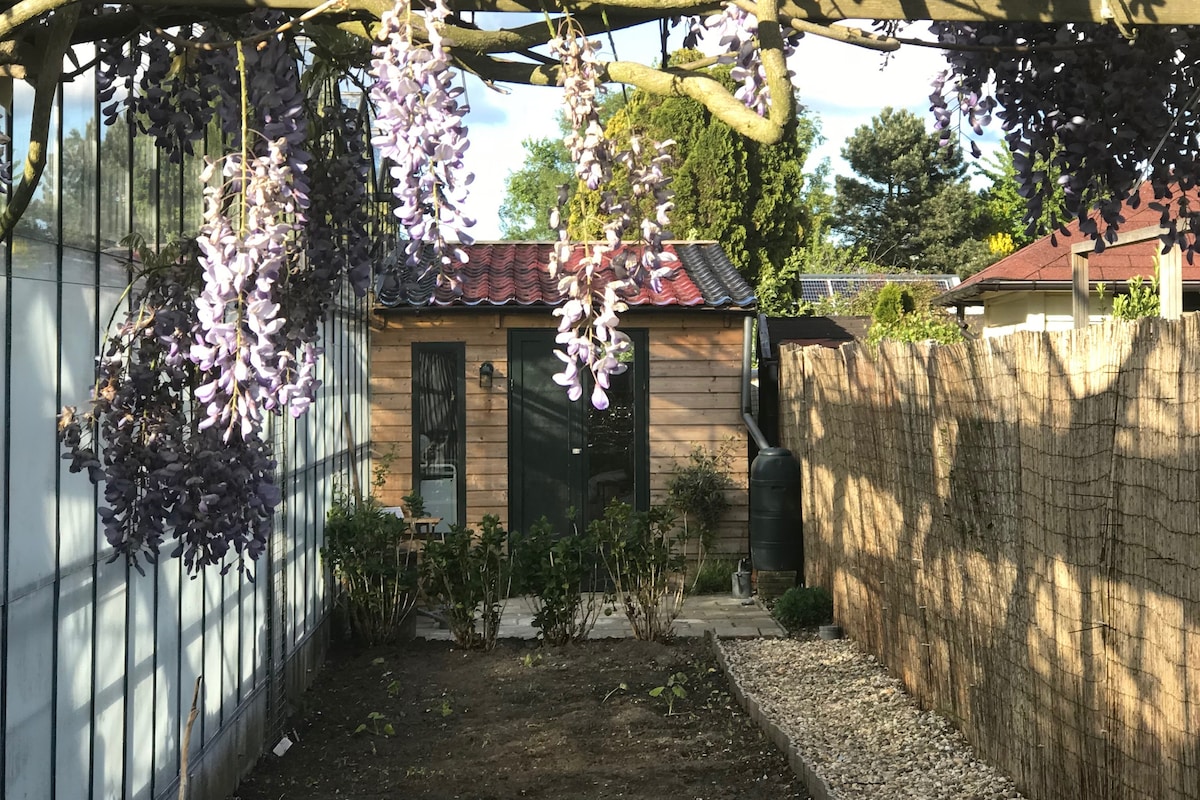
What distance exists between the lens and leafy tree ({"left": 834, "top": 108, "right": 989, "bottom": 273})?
35281 mm

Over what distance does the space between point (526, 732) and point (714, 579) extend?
4.16 meters

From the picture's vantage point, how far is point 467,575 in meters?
7.56

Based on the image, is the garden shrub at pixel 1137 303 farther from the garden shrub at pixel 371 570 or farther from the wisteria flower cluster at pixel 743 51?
the wisteria flower cluster at pixel 743 51

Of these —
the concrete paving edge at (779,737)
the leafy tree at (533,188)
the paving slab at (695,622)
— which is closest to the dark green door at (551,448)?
the paving slab at (695,622)

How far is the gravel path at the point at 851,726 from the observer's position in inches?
185

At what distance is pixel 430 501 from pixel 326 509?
6.73ft

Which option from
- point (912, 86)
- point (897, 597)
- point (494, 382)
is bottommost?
point (897, 597)

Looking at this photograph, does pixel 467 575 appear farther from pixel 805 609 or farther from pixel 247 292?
pixel 247 292

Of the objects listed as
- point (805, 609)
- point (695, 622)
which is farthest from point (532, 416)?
point (805, 609)

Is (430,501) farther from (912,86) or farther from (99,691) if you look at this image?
(912,86)

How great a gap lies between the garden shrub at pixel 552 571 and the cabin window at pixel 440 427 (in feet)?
8.43

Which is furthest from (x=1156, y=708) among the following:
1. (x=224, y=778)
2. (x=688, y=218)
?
(x=688, y=218)

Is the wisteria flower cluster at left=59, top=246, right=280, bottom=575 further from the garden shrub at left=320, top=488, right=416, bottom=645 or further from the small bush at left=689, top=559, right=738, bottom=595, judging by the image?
the small bush at left=689, top=559, right=738, bottom=595

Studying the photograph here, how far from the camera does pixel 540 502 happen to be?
1016 centimetres
